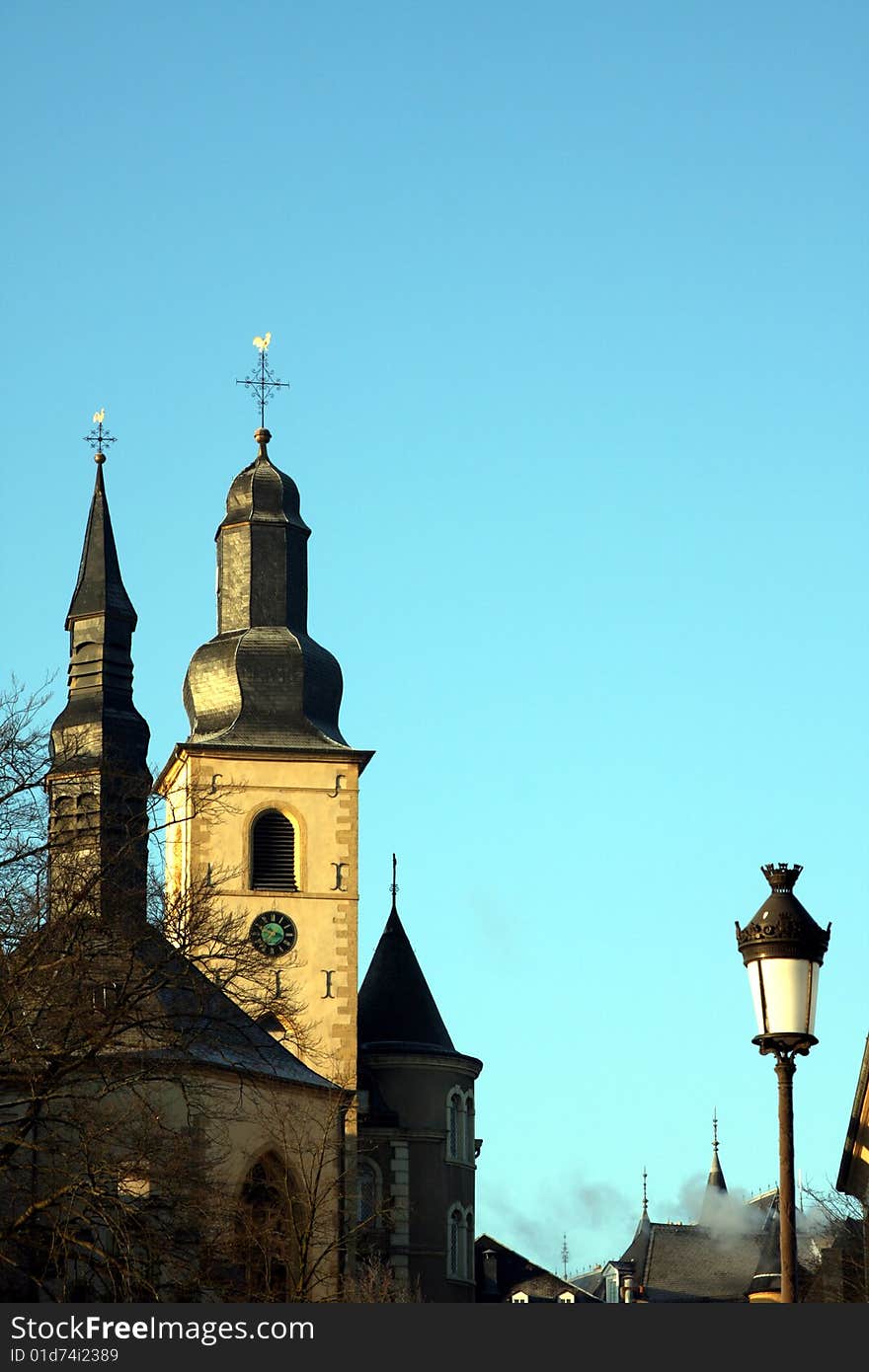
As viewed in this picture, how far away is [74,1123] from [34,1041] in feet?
3.40

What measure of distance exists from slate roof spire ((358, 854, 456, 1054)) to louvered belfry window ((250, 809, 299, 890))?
19.4 ft

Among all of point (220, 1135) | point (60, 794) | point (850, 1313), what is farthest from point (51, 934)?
point (220, 1135)

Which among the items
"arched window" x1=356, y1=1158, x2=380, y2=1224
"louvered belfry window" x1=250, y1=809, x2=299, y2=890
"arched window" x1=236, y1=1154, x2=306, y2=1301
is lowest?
"arched window" x1=236, y1=1154, x2=306, y2=1301

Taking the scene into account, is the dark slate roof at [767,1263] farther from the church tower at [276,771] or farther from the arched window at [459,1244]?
the church tower at [276,771]

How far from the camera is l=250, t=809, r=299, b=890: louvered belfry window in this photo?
203 feet

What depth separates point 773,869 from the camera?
14.3 metres

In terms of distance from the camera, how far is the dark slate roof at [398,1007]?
216 feet

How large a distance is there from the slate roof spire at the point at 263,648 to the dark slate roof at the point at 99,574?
3.56 m

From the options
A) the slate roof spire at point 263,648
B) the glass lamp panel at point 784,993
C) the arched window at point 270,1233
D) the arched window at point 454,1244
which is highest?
the slate roof spire at point 263,648

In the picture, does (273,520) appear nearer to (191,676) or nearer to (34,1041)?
(191,676)

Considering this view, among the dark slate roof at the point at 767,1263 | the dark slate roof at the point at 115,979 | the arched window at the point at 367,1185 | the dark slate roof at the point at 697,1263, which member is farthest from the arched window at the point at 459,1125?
the dark slate roof at the point at 115,979

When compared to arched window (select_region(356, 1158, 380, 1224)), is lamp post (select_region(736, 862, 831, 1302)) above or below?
below

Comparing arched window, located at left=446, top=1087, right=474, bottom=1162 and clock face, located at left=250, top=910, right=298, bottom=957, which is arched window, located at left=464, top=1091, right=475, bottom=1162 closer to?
arched window, located at left=446, top=1087, right=474, bottom=1162

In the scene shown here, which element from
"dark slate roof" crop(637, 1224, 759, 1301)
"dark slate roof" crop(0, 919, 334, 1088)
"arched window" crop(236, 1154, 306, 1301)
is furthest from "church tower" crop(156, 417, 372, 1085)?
"dark slate roof" crop(0, 919, 334, 1088)
